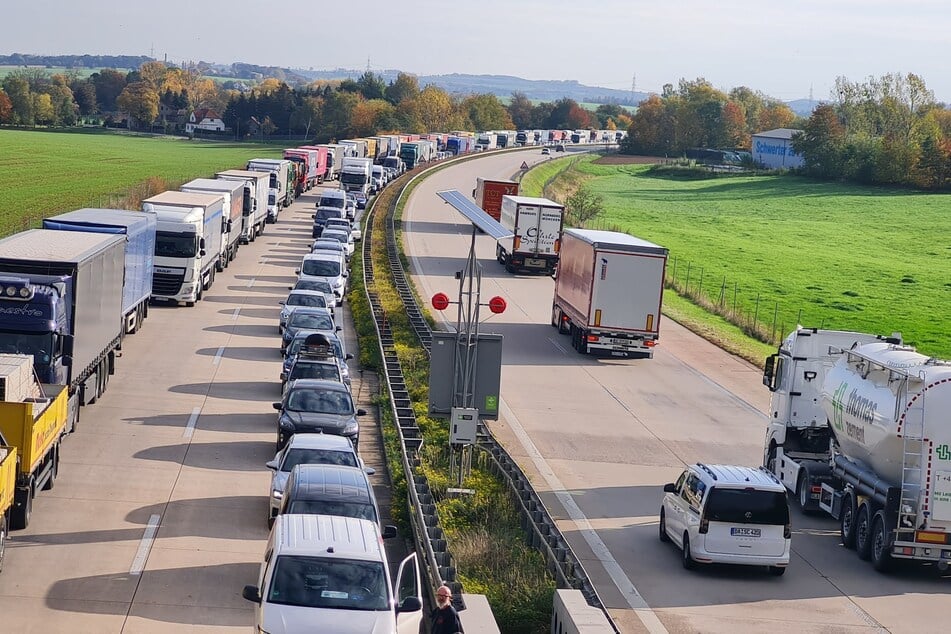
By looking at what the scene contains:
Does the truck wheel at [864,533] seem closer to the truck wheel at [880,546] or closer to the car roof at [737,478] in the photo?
the truck wheel at [880,546]

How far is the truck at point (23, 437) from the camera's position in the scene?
16641 mm

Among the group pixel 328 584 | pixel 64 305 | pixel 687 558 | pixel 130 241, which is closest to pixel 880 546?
pixel 687 558

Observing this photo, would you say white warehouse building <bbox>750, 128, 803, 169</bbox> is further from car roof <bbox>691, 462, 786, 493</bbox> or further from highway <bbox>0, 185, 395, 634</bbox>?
car roof <bbox>691, 462, 786, 493</bbox>

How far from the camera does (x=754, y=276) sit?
68.8 meters

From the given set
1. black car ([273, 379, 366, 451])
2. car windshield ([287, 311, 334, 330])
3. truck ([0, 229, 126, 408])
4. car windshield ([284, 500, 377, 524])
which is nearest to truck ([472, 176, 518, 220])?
car windshield ([287, 311, 334, 330])

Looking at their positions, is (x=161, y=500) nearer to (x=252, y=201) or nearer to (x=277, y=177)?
(x=252, y=201)

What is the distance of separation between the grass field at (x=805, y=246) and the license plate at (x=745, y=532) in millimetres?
28631

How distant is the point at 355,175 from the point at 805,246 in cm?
3087

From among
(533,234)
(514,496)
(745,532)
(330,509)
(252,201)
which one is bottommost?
(514,496)

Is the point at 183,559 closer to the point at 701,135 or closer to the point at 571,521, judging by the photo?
the point at 571,521


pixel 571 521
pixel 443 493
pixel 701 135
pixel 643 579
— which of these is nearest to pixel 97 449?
pixel 443 493

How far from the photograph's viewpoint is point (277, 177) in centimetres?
7531

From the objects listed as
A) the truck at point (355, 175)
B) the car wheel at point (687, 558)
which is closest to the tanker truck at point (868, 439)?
the car wheel at point (687, 558)

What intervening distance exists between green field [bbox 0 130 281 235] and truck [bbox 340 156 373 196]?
11.7 m
